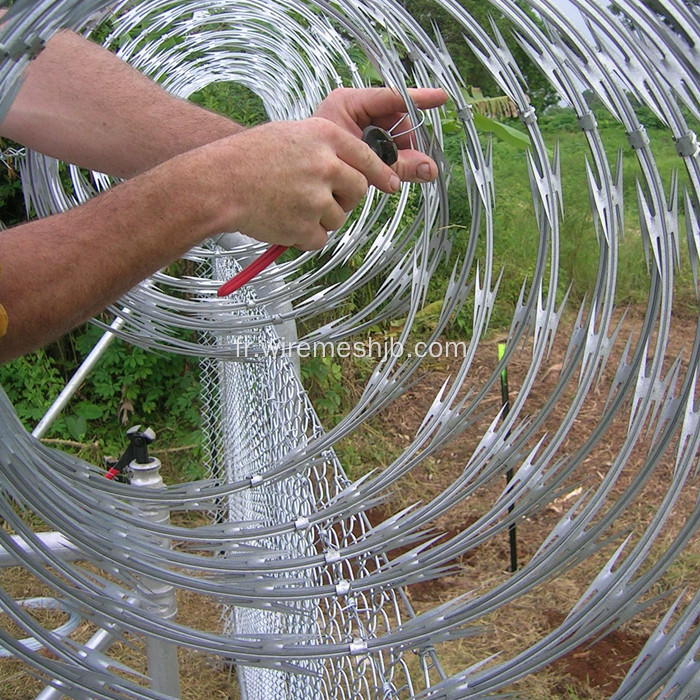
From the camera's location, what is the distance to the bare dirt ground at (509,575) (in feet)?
10.9

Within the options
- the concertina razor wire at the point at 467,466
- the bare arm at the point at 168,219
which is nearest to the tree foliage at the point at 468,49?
the concertina razor wire at the point at 467,466

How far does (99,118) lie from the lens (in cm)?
193

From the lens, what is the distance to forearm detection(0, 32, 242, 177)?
1918 mm

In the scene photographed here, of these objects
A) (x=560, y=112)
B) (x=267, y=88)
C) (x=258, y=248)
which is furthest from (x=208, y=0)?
(x=560, y=112)

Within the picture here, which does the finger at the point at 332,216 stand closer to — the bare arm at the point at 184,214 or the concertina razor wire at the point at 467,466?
the bare arm at the point at 184,214

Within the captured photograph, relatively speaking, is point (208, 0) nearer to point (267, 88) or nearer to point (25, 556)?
point (267, 88)

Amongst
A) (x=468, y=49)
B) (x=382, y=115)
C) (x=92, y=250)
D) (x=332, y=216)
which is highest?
(x=468, y=49)

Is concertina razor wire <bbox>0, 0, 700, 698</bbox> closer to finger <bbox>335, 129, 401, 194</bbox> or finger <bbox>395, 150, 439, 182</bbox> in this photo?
finger <bbox>395, 150, 439, 182</bbox>

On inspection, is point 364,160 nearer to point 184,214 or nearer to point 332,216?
point 332,216

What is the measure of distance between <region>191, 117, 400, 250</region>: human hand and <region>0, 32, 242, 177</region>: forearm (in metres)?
0.64

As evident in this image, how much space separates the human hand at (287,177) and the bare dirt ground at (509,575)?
4.76 ft

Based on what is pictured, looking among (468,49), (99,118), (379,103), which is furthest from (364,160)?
(468,49)

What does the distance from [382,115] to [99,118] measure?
0.71m

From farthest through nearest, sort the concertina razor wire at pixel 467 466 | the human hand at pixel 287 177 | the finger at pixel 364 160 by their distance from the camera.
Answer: the finger at pixel 364 160
the human hand at pixel 287 177
the concertina razor wire at pixel 467 466
